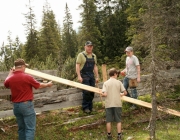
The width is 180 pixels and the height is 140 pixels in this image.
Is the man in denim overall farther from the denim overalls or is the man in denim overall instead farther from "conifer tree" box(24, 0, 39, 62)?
"conifer tree" box(24, 0, 39, 62)

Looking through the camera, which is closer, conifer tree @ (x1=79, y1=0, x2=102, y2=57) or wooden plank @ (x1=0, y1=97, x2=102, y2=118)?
wooden plank @ (x1=0, y1=97, x2=102, y2=118)

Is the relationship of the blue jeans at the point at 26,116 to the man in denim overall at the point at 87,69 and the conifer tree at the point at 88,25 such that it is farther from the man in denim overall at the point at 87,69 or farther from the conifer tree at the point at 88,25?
the conifer tree at the point at 88,25

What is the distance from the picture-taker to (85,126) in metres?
8.05

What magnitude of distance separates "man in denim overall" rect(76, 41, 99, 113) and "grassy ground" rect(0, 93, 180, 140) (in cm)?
50

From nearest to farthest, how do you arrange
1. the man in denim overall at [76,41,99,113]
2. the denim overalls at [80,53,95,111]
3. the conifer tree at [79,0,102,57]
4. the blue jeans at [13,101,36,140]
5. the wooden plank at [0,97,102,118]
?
the blue jeans at [13,101,36,140], the wooden plank at [0,97,102,118], the man in denim overall at [76,41,99,113], the denim overalls at [80,53,95,111], the conifer tree at [79,0,102,57]

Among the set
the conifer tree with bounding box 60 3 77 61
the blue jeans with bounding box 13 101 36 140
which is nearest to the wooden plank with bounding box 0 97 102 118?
the blue jeans with bounding box 13 101 36 140

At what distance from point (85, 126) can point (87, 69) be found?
6.51 feet

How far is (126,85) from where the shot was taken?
31.1 ft

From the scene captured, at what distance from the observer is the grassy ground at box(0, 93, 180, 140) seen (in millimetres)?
7391

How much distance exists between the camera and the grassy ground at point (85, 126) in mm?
7391

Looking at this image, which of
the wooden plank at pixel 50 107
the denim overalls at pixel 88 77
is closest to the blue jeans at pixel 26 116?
the wooden plank at pixel 50 107

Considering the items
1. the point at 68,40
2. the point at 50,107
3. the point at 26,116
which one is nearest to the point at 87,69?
the point at 50,107

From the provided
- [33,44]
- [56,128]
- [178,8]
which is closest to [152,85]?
[56,128]

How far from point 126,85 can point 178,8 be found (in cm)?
742
